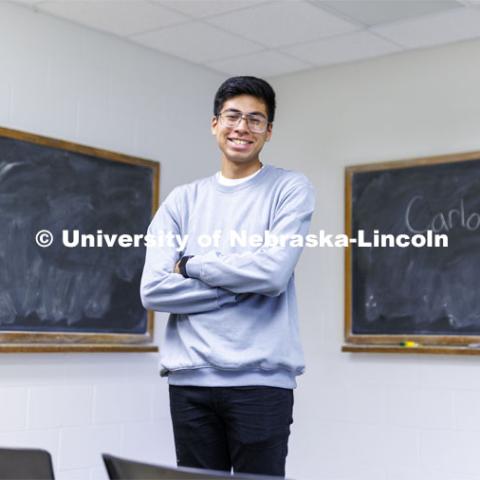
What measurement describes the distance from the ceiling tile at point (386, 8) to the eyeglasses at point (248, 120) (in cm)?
189

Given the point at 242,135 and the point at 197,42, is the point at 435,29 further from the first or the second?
the point at 242,135

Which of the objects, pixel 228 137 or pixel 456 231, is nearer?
pixel 228 137

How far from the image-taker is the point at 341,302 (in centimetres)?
498

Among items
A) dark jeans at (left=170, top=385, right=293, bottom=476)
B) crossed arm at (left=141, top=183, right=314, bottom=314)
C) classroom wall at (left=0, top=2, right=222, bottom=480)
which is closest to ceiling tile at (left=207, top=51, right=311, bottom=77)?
classroom wall at (left=0, top=2, right=222, bottom=480)

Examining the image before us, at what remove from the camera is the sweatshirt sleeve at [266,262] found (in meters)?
2.31

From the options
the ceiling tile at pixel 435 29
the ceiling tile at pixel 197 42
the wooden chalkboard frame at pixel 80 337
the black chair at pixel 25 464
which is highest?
the ceiling tile at pixel 197 42

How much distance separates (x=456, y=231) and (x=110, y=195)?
64.6 inches

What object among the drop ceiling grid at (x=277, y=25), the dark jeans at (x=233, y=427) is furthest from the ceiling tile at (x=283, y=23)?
the dark jeans at (x=233, y=427)

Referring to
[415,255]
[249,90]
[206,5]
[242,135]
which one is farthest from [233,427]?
[415,255]

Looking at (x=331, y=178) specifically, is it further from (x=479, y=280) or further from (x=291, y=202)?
(x=291, y=202)

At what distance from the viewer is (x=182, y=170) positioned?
5066 millimetres

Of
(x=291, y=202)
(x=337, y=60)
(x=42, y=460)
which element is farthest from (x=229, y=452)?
(x=337, y=60)

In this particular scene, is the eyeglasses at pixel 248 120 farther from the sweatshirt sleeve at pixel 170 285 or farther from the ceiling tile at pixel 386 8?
the ceiling tile at pixel 386 8

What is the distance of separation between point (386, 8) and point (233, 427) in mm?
2563
